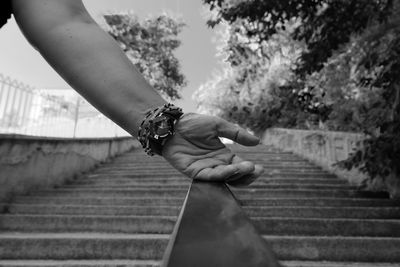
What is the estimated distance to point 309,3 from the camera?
10.6 feet

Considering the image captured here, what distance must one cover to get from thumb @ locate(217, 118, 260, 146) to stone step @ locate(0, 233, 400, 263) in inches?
66.5

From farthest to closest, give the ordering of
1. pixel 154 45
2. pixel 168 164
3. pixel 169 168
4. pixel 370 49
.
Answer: pixel 154 45
pixel 168 164
pixel 169 168
pixel 370 49

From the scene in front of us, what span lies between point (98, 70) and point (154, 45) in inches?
561

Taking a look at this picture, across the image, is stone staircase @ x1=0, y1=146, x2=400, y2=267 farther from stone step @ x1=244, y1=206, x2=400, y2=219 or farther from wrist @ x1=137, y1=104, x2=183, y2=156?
wrist @ x1=137, y1=104, x2=183, y2=156

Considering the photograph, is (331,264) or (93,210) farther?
(93,210)

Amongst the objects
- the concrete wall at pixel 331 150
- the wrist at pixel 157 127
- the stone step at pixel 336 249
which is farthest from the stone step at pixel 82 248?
the concrete wall at pixel 331 150

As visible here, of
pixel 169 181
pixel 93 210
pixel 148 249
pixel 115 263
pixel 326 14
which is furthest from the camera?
pixel 169 181

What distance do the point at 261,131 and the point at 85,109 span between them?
21.2ft

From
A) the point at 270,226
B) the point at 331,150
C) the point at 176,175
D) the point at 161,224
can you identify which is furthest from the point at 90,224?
the point at 331,150

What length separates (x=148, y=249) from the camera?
236cm

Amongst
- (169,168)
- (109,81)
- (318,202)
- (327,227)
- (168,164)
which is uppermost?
(109,81)

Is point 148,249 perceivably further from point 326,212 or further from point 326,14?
point 326,14

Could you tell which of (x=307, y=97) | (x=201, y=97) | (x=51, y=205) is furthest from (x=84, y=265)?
(x=201, y=97)

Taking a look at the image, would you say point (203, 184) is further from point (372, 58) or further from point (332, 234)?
point (372, 58)
